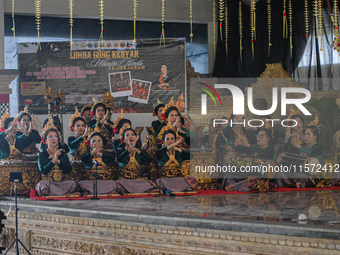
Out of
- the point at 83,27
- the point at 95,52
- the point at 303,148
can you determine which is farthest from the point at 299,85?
the point at 83,27

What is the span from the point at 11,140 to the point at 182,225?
330cm

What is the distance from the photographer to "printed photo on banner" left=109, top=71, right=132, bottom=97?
963cm

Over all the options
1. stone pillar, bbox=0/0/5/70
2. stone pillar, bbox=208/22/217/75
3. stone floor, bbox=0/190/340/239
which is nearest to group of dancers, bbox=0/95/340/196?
stone floor, bbox=0/190/340/239

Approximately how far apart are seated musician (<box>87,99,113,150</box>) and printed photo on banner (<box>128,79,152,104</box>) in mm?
1990

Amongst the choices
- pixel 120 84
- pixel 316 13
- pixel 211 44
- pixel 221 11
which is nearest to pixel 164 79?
pixel 120 84

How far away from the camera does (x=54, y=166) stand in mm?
7176

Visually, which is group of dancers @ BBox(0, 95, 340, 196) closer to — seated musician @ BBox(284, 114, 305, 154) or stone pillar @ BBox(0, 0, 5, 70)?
seated musician @ BBox(284, 114, 305, 154)

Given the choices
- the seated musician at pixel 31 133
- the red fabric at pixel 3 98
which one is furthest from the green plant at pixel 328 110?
the red fabric at pixel 3 98

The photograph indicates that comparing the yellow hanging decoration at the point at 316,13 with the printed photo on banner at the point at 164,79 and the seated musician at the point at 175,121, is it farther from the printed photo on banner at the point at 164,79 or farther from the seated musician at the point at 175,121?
the seated musician at the point at 175,121

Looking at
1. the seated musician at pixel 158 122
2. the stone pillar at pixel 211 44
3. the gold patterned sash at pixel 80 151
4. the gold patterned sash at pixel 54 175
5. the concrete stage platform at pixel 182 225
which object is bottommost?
the concrete stage platform at pixel 182 225

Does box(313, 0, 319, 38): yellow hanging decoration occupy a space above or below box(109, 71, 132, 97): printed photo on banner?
above

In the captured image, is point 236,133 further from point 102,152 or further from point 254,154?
point 102,152

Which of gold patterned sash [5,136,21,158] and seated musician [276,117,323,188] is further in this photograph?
seated musician [276,117,323,188]

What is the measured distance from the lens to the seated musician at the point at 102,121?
25.0 feet
